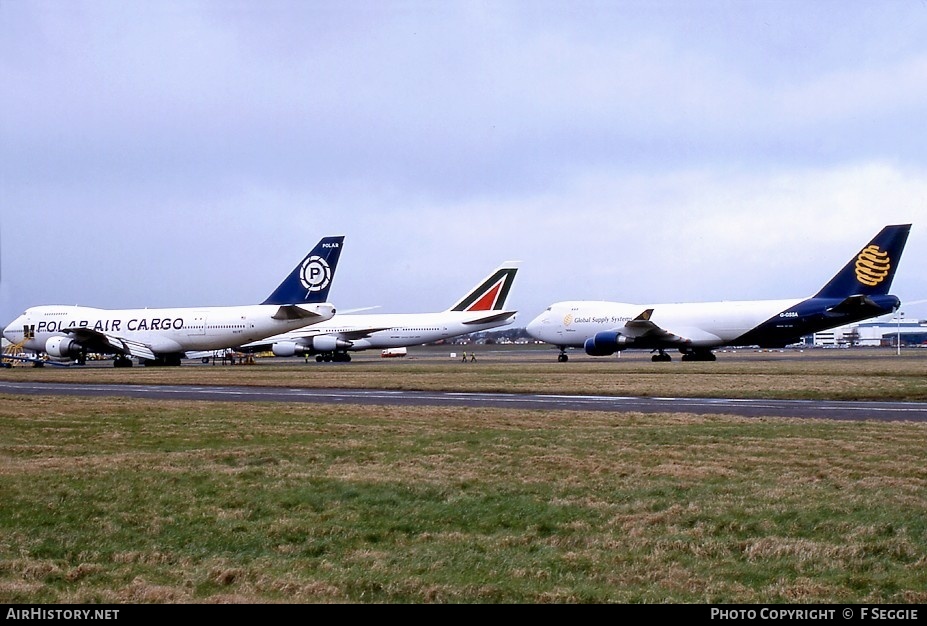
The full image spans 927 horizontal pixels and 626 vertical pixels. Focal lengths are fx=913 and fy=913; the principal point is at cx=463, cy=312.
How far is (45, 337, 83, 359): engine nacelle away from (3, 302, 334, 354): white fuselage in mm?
1832

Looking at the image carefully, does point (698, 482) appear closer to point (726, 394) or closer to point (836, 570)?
point (836, 570)

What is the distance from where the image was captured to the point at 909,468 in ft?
35.9

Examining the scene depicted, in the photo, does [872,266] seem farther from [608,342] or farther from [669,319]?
[608,342]

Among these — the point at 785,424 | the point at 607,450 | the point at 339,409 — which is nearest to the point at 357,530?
the point at 607,450

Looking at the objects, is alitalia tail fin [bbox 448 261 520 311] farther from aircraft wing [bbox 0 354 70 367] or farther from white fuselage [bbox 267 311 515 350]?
aircraft wing [bbox 0 354 70 367]

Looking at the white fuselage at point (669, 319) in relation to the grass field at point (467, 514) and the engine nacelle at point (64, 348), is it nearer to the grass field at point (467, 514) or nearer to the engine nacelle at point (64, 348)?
the engine nacelle at point (64, 348)

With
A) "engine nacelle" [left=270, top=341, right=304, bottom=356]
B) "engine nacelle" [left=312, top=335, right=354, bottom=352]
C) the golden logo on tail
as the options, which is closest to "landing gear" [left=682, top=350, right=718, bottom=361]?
the golden logo on tail

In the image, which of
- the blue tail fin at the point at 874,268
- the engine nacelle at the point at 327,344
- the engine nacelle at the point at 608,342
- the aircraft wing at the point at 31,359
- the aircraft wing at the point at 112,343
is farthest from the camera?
the engine nacelle at the point at 327,344

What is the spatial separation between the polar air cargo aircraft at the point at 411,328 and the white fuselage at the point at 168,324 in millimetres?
13130

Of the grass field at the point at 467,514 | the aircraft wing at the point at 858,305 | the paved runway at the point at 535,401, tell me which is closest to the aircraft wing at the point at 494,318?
the aircraft wing at the point at 858,305

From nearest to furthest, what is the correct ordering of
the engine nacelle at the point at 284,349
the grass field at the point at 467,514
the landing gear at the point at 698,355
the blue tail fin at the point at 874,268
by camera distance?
1. the grass field at the point at 467,514
2. the blue tail fin at the point at 874,268
3. the landing gear at the point at 698,355
4. the engine nacelle at the point at 284,349

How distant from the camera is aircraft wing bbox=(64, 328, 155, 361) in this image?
54.2 m

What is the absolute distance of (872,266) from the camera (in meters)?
52.0

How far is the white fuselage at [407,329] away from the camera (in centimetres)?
7069
